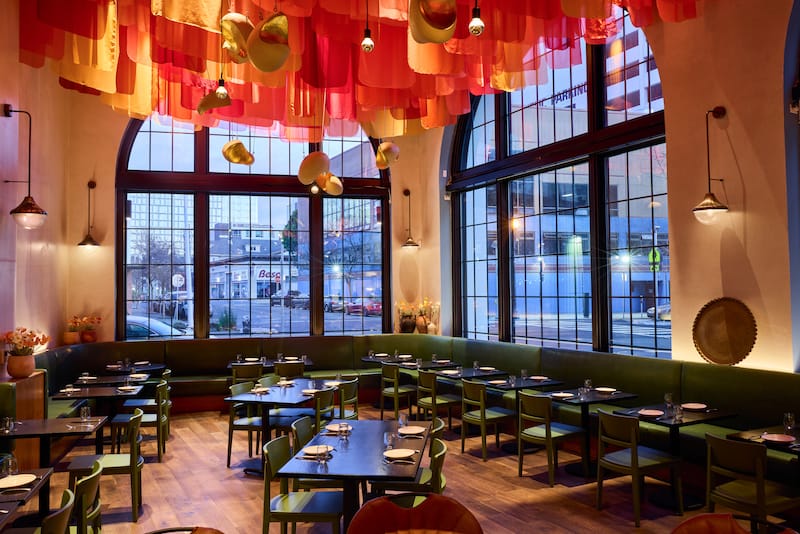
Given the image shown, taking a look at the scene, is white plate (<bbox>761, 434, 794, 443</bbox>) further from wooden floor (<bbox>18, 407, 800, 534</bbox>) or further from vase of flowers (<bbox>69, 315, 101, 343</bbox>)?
vase of flowers (<bbox>69, 315, 101, 343</bbox>)

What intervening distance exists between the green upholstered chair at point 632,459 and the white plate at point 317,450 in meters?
2.33

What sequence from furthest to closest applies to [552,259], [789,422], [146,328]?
[146,328] < [552,259] < [789,422]

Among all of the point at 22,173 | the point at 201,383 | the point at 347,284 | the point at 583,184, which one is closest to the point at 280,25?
the point at 583,184

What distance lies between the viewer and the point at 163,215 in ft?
33.5

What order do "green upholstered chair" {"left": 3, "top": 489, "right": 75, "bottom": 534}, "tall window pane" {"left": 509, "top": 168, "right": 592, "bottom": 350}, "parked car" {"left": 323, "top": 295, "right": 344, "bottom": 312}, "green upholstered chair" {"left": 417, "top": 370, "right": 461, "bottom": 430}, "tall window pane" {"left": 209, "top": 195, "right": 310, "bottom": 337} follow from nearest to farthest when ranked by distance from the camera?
"green upholstered chair" {"left": 3, "top": 489, "right": 75, "bottom": 534}, "green upholstered chair" {"left": 417, "top": 370, "right": 461, "bottom": 430}, "tall window pane" {"left": 509, "top": 168, "right": 592, "bottom": 350}, "tall window pane" {"left": 209, "top": 195, "right": 310, "bottom": 337}, "parked car" {"left": 323, "top": 295, "right": 344, "bottom": 312}

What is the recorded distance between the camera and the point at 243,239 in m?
10.5

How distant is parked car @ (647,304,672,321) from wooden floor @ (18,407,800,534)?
→ 1.73m

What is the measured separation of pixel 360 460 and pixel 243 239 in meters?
7.15

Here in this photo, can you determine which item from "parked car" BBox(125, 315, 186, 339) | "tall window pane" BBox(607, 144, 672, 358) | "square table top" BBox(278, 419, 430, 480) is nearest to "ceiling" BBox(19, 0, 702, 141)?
"square table top" BBox(278, 419, 430, 480)

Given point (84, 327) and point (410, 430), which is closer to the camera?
point (410, 430)

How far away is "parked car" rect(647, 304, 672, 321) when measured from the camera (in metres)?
6.71

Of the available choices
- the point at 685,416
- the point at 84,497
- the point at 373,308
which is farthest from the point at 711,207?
the point at 373,308

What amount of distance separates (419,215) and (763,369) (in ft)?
20.9

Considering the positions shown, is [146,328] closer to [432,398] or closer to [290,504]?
[432,398]
